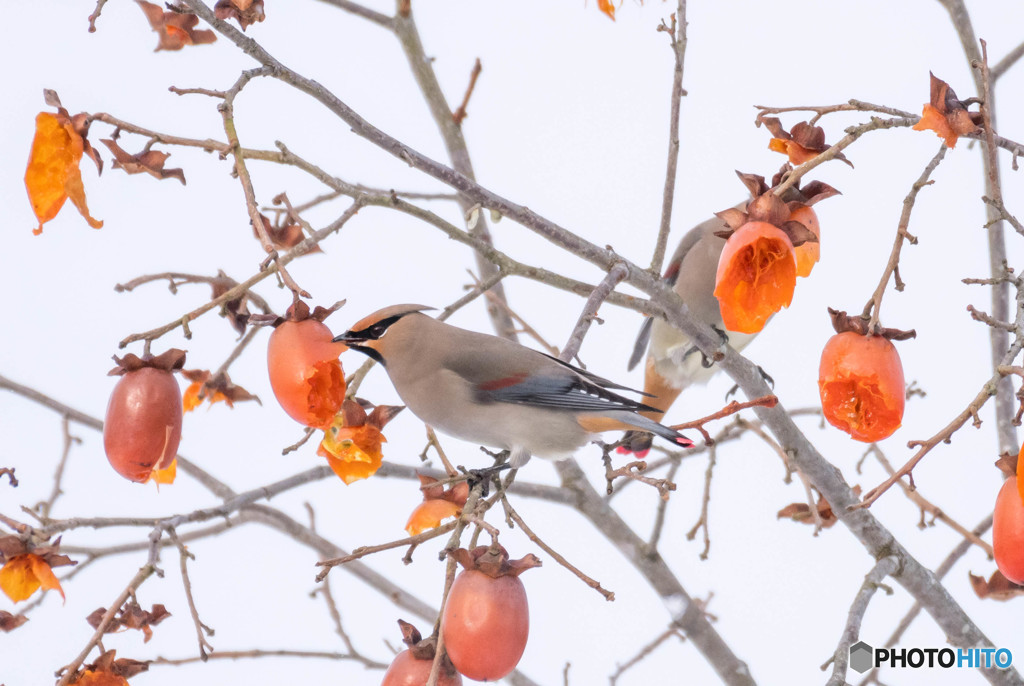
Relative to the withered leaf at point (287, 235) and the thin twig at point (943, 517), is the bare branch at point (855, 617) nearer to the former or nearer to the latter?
the thin twig at point (943, 517)

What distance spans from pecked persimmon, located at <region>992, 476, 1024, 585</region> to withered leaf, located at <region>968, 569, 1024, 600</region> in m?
0.42

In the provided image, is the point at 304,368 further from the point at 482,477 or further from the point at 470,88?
the point at 470,88

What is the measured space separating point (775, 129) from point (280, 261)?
1.97 ft

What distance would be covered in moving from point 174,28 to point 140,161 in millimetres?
355

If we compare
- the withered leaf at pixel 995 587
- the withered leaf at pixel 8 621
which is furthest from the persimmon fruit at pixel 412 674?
the withered leaf at pixel 995 587

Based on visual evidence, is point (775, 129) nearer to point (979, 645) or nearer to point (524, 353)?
point (524, 353)

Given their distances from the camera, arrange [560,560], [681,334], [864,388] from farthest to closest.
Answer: [681,334], [864,388], [560,560]

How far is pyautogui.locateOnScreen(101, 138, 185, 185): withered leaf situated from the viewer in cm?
111

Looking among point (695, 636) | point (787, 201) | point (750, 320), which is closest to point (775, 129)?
point (787, 201)

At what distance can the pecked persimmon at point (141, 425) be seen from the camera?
114 centimetres

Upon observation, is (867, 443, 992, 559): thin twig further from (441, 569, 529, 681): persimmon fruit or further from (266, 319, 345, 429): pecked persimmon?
(266, 319, 345, 429): pecked persimmon

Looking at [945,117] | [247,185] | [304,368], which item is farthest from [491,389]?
[945,117]

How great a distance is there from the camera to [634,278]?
4.58 ft

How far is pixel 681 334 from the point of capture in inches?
91.4
